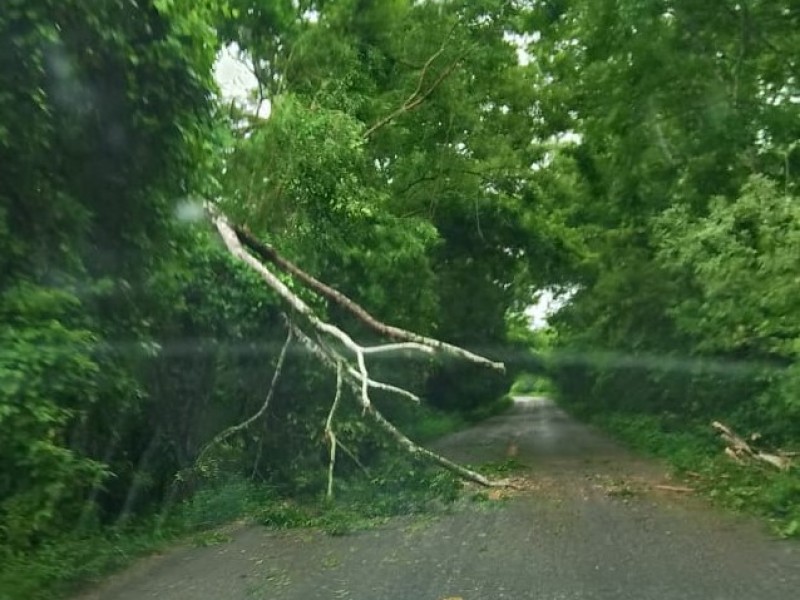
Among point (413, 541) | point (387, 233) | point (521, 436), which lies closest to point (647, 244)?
point (521, 436)

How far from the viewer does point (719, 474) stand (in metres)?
15.9

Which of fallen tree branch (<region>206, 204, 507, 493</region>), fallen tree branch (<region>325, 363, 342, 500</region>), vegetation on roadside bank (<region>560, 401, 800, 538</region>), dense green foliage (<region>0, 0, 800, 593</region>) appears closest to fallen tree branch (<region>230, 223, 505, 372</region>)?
fallen tree branch (<region>206, 204, 507, 493</region>)

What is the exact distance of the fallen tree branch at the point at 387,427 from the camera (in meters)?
14.0

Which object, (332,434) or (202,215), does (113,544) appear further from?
(202,215)

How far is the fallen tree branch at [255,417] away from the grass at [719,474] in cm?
664

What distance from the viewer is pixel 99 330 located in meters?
10.0

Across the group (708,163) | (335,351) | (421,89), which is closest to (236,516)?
(335,351)

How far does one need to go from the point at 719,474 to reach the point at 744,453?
157 centimetres

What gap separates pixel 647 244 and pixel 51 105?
20.4 metres

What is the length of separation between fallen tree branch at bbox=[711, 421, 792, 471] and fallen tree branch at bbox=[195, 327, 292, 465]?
7.60 meters

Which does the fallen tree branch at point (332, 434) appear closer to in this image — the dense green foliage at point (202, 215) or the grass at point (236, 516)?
the grass at point (236, 516)

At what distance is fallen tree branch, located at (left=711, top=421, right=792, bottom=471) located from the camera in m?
15.0

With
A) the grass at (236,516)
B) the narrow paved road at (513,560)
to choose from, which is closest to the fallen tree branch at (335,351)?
the grass at (236,516)

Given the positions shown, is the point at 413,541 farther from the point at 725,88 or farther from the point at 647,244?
the point at 647,244
